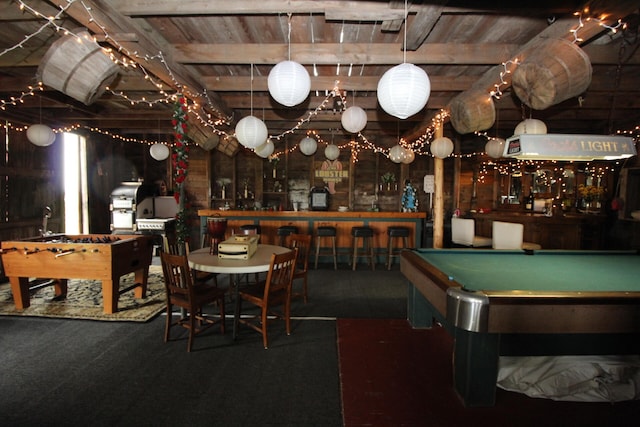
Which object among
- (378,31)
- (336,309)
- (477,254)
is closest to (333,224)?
(336,309)

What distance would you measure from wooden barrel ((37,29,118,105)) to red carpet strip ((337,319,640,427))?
295 cm

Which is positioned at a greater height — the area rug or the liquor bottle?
the liquor bottle

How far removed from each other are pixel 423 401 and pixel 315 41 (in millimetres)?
3547

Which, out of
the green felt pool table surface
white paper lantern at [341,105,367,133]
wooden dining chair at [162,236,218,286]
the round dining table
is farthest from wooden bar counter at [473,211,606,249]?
wooden dining chair at [162,236,218,286]

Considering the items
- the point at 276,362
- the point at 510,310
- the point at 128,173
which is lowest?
the point at 276,362

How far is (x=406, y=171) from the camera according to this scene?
9.56 metres

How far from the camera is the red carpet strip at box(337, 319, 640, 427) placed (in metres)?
2.19

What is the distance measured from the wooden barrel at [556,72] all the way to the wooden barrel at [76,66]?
3.23m

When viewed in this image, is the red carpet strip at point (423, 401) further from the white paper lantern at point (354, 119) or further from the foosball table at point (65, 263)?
the foosball table at point (65, 263)

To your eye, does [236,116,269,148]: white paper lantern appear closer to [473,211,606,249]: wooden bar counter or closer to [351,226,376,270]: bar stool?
[351,226,376,270]: bar stool

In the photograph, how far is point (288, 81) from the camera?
2832mm

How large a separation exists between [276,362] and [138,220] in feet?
21.2

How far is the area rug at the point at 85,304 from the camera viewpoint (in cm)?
404

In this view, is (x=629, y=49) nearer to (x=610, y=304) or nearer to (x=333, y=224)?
(x=610, y=304)
